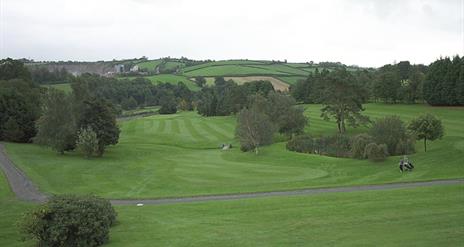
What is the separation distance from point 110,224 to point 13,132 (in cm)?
5062

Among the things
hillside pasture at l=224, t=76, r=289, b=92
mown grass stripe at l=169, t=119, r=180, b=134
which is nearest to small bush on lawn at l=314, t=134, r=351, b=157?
mown grass stripe at l=169, t=119, r=180, b=134

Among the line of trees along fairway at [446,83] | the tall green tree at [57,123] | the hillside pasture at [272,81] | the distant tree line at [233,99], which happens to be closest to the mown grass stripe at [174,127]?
the distant tree line at [233,99]

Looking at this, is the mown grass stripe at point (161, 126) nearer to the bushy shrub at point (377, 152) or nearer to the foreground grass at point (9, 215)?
the bushy shrub at point (377, 152)

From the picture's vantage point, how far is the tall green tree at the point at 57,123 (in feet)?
180

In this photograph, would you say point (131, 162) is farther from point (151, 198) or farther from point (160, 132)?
point (160, 132)

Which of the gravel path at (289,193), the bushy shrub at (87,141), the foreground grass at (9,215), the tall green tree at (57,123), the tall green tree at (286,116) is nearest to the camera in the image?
the foreground grass at (9,215)

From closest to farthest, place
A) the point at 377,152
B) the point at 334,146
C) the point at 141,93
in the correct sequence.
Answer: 1. the point at 377,152
2. the point at 334,146
3. the point at 141,93

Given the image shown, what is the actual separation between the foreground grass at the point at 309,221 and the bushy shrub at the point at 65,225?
1.04 m

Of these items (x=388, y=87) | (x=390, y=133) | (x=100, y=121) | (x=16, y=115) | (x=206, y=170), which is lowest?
(x=206, y=170)

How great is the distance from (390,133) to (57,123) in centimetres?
3933

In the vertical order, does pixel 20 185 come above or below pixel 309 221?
below

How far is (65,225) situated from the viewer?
19344 mm

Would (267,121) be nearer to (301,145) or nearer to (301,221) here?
(301,145)

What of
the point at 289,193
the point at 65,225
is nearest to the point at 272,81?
the point at 289,193
